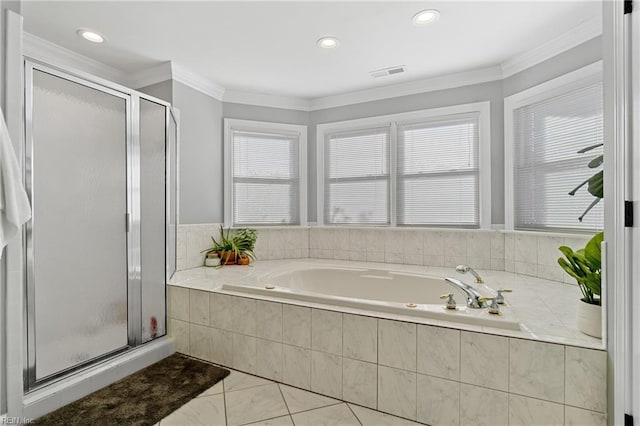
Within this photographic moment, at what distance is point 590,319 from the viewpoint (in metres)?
1.42

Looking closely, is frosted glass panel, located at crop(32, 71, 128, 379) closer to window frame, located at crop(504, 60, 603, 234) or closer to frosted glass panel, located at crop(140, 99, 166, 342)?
frosted glass panel, located at crop(140, 99, 166, 342)

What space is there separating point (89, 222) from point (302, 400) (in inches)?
62.9

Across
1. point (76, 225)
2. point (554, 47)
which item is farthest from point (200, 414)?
point (554, 47)

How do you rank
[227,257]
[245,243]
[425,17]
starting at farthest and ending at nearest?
[245,243] → [227,257] → [425,17]

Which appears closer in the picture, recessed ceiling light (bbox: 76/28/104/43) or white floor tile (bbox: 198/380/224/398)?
white floor tile (bbox: 198/380/224/398)

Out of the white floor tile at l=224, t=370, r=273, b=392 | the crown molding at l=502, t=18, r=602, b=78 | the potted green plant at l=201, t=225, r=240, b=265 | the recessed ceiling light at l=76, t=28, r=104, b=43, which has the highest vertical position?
the recessed ceiling light at l=76, t=28, r=104, b=43

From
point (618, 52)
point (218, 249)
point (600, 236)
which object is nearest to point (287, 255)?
point (218, 249)

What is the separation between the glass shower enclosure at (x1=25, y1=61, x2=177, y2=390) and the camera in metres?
1.66

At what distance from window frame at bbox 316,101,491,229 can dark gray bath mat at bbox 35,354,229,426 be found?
2.00 meters

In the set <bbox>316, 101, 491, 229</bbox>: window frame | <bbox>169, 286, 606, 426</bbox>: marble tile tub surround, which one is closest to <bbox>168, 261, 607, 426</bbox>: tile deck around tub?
<bbox>169, 286, 606, 426</bbox>: marble tile tub surround

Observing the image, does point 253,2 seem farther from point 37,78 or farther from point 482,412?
point 482,412

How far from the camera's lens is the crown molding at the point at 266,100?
3373 mm

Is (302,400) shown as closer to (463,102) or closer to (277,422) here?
(277,422)

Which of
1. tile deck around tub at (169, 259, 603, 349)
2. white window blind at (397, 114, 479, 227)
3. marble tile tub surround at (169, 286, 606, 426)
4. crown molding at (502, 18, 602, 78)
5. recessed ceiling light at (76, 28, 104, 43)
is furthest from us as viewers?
white window blind at (397, 114, 479, 227)
